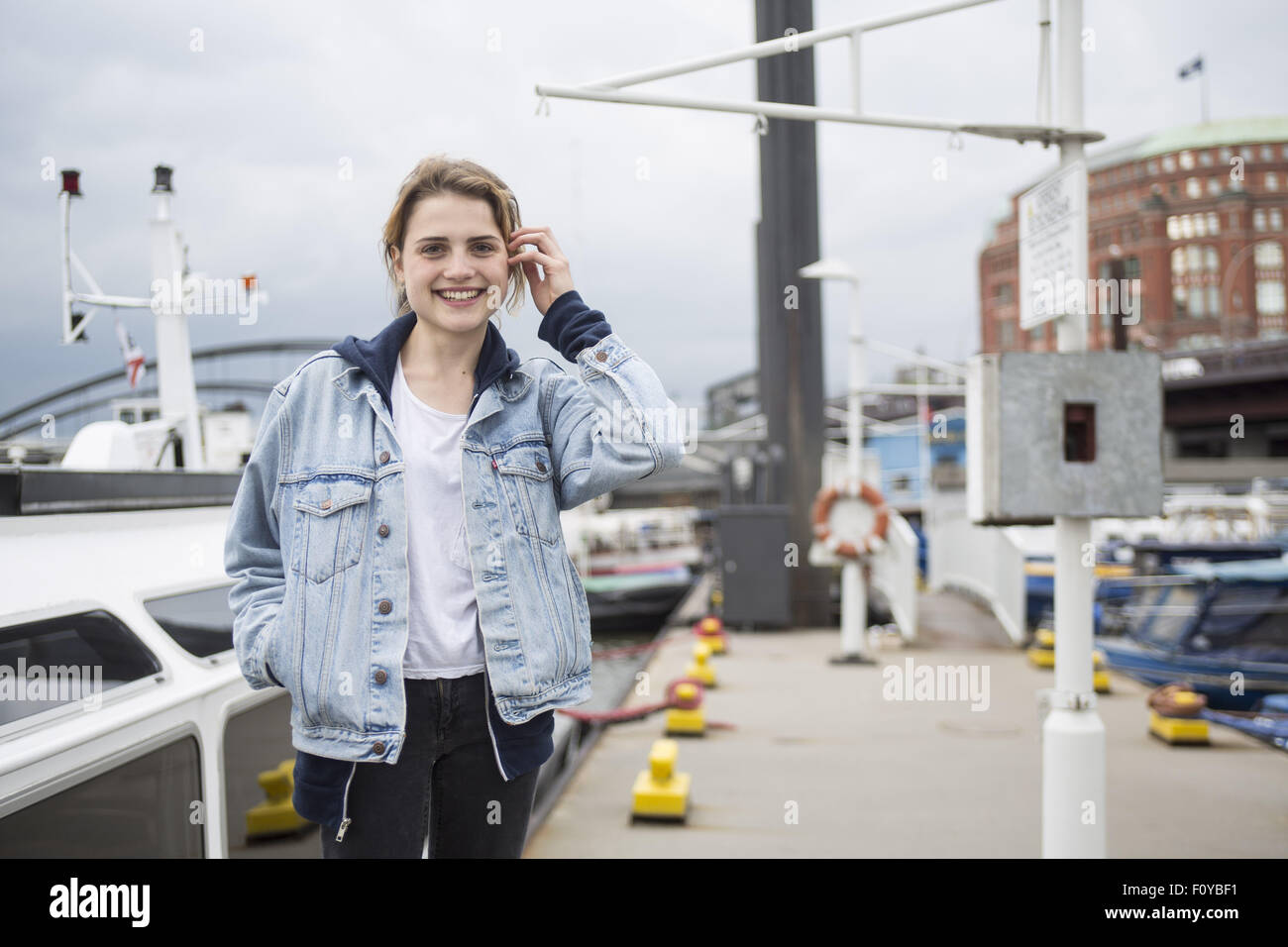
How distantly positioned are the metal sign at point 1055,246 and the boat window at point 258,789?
308cm

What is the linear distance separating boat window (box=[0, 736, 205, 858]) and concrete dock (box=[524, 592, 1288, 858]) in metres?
2.65

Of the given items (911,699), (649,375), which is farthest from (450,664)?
(911,699)

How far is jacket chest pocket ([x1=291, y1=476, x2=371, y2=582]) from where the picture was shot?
1791 millimetres

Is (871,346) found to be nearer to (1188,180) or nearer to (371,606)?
(371,606)

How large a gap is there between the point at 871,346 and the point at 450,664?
10.1m

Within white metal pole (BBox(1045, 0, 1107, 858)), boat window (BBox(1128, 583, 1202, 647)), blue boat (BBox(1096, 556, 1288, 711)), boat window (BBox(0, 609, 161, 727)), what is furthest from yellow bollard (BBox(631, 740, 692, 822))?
boat window (BBox(1128, 583, 1202, 647))

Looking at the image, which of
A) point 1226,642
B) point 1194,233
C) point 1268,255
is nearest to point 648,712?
point 1226,642

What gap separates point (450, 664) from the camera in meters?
1.82

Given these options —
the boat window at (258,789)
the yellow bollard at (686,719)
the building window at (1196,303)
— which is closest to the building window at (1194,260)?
the building window at (1196,303)

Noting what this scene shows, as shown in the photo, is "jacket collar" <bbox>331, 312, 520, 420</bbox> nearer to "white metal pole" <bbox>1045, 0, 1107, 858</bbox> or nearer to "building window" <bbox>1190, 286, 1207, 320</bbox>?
"white metal pole" <bbox>1045, 0, 1107, 858</bbox>

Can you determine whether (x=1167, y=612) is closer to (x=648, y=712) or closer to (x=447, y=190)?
(x=648, y=712)

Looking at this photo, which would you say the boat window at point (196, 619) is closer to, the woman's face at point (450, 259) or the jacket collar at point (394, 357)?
the jacket collar at point (394, 357)
